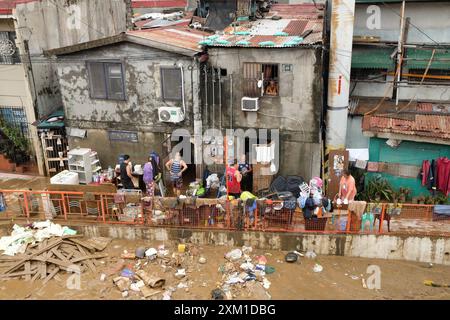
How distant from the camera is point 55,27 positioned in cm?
1759

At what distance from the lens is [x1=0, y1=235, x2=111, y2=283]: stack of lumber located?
11.8 m

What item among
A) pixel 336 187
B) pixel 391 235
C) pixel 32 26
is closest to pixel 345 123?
pixel 336 187

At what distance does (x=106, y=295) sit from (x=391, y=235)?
8.01m

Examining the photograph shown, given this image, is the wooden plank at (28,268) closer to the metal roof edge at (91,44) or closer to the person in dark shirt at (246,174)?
the person in dark shirt at (246,174)

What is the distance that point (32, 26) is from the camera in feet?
55.2

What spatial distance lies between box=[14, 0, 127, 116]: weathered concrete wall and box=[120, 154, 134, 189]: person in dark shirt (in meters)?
5.65

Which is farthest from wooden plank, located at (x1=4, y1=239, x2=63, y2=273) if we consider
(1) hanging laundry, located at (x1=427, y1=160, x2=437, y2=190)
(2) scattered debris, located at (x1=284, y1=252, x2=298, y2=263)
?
(1) hanging laundry, located at (x1=427, y1=160, x2=437, y2=190)

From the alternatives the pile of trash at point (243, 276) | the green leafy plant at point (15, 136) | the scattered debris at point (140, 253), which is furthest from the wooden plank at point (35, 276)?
the green leafy plant at point (15, 136)

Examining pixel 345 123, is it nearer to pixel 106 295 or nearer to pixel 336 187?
pixel 336 187

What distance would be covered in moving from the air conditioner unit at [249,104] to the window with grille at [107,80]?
4349 mm

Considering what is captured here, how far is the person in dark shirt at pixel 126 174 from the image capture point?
14305mm

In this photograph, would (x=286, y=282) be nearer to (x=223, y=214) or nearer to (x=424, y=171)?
(x=223, y=214)

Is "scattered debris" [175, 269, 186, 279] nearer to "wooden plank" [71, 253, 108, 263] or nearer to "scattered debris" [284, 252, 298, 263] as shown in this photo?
"wooden plank" [71, 253, 108, 263]

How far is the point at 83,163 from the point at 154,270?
218 inches
